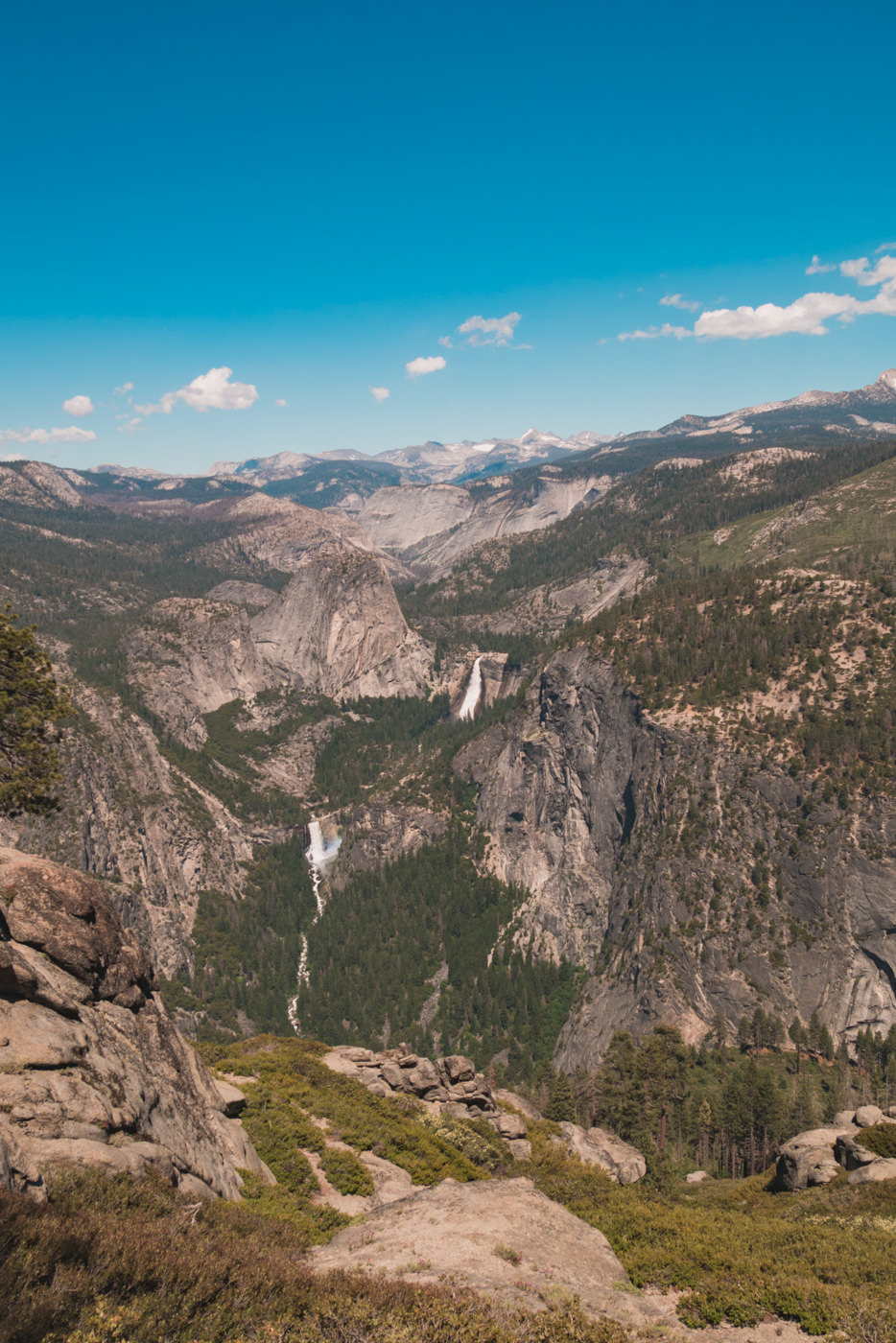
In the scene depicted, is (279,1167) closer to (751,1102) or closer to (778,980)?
(751,1102)

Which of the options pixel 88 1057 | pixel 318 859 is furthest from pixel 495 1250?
pixel 318 859

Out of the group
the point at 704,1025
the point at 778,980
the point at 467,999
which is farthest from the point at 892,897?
the point at 467,999

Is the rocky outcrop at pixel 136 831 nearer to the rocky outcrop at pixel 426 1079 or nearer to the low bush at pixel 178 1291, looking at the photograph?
the rocky outcrop at pixel 426 1079

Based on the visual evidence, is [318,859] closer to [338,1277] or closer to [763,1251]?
[763,1251]

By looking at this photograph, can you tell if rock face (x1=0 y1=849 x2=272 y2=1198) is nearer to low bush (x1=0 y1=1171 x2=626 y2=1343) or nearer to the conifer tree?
low bush (x1=0 y1=1171 x2=626 y2=1343)

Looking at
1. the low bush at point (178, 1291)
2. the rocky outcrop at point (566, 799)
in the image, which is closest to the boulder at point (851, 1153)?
the low bush at point (178, 1291)
